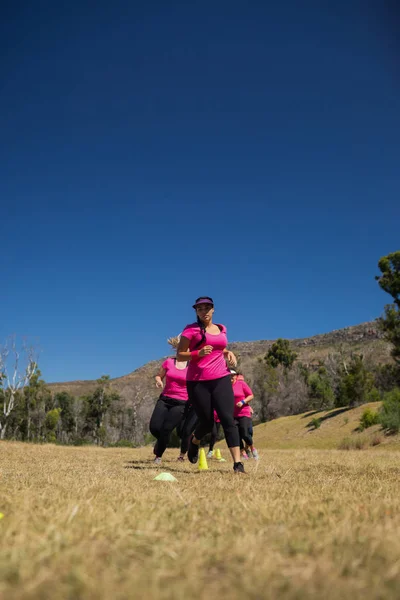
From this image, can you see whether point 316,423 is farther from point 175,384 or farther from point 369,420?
point 175,384

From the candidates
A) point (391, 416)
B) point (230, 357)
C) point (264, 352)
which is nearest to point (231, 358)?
point (230, 357)

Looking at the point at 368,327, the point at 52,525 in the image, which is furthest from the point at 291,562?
the point at 368,327

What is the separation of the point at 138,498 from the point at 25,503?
2.49ft

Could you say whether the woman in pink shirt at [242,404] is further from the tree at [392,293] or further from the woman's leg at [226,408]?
the tree at [392,293]

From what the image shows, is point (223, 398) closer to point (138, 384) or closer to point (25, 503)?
point (25, 503)

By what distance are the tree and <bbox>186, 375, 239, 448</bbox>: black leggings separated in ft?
74.6

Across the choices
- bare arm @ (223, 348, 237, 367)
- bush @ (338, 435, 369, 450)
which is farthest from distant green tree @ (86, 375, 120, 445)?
bare arm @ (223, 348, 237, 367)

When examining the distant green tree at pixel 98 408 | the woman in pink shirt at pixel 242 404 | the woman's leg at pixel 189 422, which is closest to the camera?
the woman's leg at pixel 189 422

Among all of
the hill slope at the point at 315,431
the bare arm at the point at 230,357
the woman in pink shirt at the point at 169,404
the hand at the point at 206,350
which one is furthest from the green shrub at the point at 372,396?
the hand at the point at 206,350

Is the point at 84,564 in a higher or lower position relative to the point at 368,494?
higher

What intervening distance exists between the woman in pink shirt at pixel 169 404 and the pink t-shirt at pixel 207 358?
7.65 ft

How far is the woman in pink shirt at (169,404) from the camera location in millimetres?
8836

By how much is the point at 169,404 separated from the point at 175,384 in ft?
1.32

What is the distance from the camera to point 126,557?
5.45 feet
